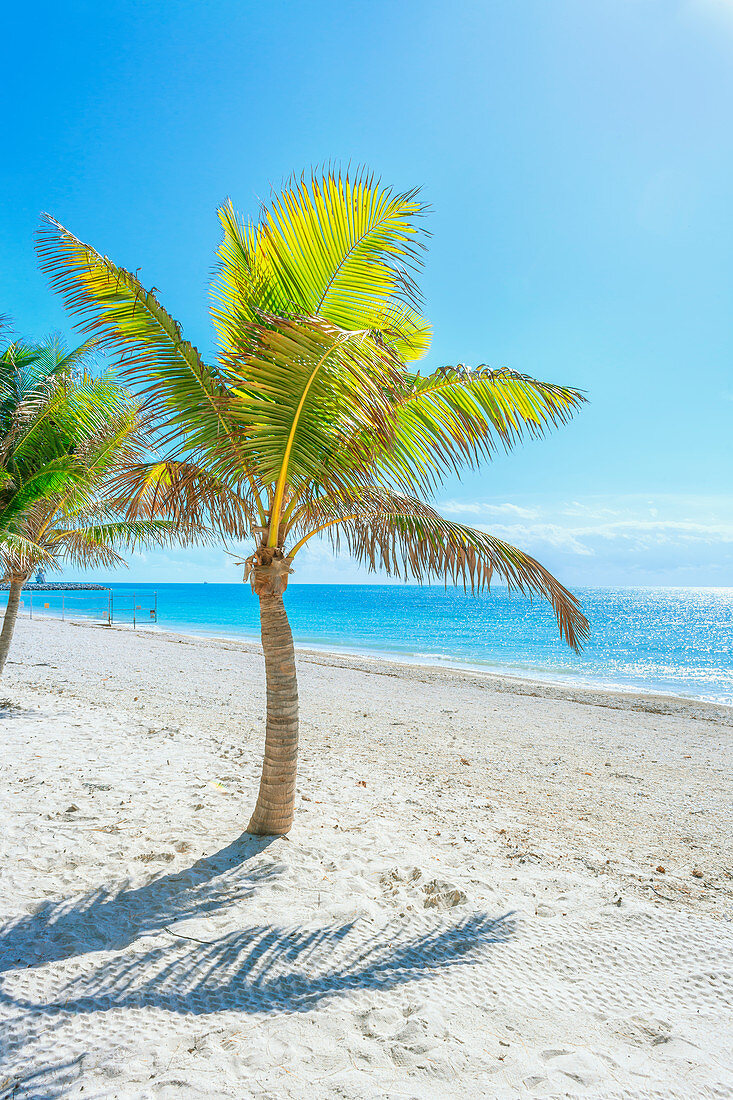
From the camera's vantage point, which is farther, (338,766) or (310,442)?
(338,766)

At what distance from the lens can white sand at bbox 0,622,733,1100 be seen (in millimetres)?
2301

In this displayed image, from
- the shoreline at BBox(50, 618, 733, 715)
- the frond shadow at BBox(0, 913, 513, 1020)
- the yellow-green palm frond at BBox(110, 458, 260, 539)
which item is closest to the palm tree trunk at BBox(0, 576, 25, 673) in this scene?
the yellow-green palm frond at BBox(110, 458, 260, 539)

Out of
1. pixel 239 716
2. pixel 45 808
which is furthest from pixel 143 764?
pixel 239 716

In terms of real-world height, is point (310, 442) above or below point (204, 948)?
above

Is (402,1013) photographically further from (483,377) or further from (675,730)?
(675,730)

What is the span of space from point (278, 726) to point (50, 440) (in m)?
5.08

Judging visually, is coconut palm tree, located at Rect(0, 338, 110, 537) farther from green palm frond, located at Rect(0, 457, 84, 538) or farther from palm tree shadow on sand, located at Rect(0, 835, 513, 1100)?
palm tree shadow on sand, located at Rect(0, 835, 513, 1100)

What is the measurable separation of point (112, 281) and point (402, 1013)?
172 inches

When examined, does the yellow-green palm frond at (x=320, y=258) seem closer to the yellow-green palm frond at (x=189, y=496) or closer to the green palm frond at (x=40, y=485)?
the yellow-green palm frond at (x=189, y=496)

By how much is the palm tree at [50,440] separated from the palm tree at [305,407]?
2.51 meters

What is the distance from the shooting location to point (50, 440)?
283 inches

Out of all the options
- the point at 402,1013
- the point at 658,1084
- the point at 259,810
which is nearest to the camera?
the point at 658,1084

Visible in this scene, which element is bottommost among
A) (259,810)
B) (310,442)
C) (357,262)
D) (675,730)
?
(675,730)

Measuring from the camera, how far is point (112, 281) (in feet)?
12.3
